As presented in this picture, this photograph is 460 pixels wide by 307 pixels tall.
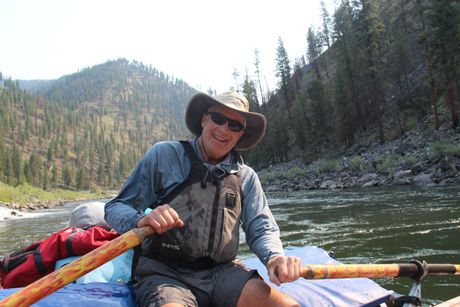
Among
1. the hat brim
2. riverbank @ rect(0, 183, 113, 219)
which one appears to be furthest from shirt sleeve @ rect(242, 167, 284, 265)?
riverbank @ rect(0, 183, 113, 219)

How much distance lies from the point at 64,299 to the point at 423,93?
34.5m

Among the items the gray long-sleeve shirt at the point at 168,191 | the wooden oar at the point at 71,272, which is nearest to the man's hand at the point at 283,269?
the gray long-sleeve shirt at the point at 168,191

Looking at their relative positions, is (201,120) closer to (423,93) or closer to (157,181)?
(157,181)

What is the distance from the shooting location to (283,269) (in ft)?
7.74

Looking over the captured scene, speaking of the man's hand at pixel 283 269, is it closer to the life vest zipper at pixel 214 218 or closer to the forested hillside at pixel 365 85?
the life vest zipper at pixel 214 218

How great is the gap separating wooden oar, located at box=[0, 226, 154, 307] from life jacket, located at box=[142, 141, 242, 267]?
1.25ft

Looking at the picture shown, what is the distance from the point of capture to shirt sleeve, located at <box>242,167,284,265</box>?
280 cm

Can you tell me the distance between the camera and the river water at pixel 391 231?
224 inches

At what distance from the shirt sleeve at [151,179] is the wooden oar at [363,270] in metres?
1.02

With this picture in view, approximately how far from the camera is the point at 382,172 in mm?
20844

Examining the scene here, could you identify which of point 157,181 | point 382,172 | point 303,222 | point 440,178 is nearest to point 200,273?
point 157,181

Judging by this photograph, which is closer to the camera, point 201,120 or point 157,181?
point 157,181

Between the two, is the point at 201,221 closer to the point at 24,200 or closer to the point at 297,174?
the point at 297,174

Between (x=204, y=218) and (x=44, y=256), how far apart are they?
1.46 m
